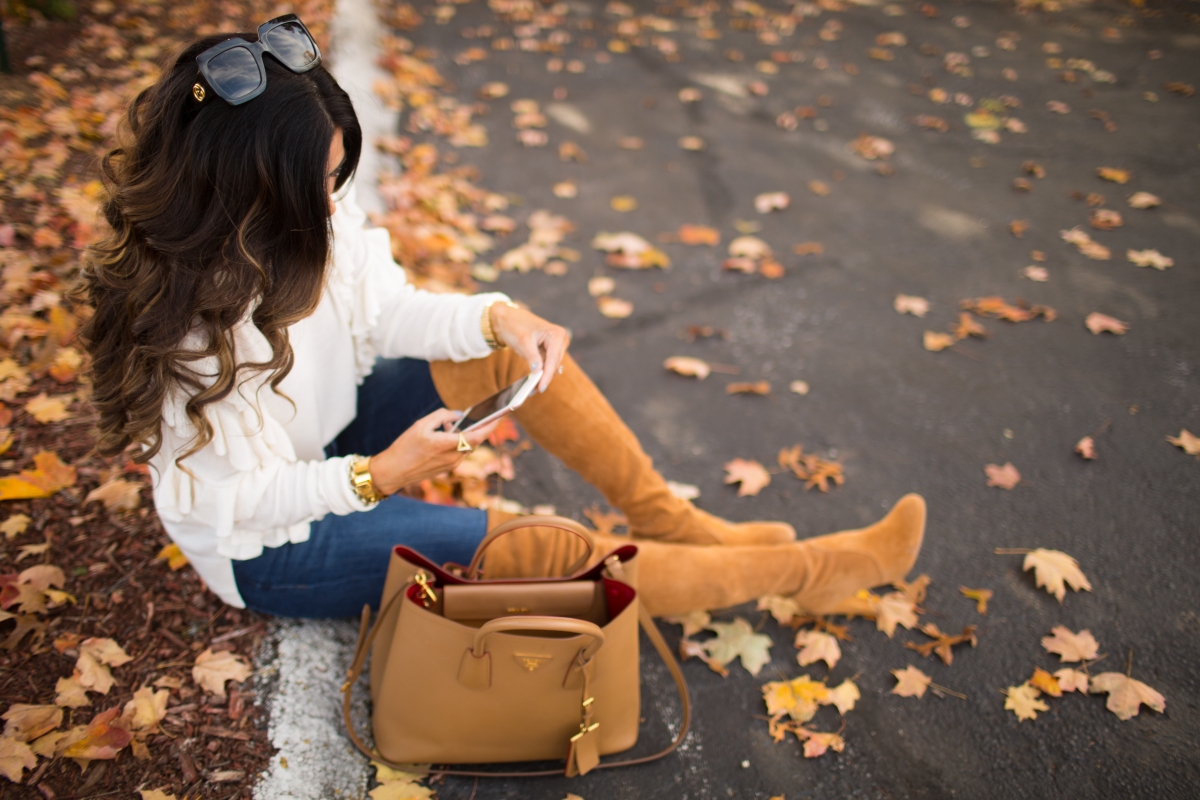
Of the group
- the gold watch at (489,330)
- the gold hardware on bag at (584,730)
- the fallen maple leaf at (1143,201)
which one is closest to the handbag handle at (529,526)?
the gold hardware on bag at (584,730)

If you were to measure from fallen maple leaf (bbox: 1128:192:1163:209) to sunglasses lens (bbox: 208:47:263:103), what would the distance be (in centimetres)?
458

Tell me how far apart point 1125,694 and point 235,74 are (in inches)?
102

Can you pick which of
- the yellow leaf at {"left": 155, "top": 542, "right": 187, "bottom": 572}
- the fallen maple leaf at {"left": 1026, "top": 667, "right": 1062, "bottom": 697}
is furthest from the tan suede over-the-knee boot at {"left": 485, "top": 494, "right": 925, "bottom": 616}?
Result: the yellow leaf at {"left": 155, "top": 542, "right": 187, "bottom": 572}

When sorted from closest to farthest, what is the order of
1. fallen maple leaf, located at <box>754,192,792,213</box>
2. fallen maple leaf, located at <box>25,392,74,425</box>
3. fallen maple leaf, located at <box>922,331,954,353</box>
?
fallen maple leaf, located at <box>25,392,74,425</box>
fallen maple leaf, located at <box>922,331,954,353</box>
fallen maple leaf, located at <box>754,192,792,213</box>

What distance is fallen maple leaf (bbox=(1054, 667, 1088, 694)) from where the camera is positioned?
202cm

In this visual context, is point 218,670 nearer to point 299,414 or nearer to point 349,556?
point 349,556

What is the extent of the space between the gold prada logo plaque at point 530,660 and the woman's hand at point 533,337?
2.00 ft

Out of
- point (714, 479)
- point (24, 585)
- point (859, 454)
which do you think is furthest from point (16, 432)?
point (859, 454)

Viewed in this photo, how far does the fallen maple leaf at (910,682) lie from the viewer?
80.3 inches

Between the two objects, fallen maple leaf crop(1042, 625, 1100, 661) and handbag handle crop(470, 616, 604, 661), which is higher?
handbag handle crop(470, 616, 604, 661)

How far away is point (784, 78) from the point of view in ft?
18.9

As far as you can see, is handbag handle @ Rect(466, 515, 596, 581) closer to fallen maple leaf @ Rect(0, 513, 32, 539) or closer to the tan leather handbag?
the tan leather handbag

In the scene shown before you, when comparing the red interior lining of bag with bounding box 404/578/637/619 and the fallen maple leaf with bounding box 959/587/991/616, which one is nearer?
the red interior lining of bag with bounding box 404/578/637/619

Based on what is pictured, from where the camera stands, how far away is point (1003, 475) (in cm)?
269
